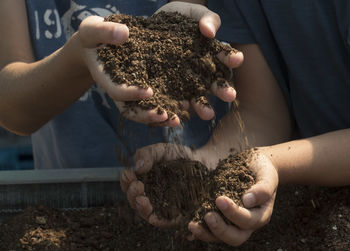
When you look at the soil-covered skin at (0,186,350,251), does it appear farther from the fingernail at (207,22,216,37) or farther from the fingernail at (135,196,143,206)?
the fingernail at (207,22,216,37)

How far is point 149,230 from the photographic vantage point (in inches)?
44.2

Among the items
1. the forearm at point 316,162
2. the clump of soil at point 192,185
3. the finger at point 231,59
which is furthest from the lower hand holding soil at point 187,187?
the finger at point 231,59

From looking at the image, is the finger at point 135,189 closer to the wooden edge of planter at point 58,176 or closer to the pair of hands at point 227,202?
the pair of hands at point 227,202

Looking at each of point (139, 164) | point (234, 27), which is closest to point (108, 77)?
point (139, 164)

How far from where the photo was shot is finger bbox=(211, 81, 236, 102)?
0.99 metres

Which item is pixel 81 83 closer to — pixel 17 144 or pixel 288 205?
pixel 288 205

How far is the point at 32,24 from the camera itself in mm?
1458

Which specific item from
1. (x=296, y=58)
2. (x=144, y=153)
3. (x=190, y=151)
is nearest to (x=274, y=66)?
(x=296, y=58)

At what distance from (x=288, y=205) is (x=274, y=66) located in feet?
1.47

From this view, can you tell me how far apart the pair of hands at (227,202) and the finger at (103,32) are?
32 cm

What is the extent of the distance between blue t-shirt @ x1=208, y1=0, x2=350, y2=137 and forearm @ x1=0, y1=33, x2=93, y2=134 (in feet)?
1.65

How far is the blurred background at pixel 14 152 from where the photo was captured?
2506mm

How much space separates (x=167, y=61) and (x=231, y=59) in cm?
15

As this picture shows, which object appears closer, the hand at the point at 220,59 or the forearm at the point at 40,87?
the hand at the point at 220,59
